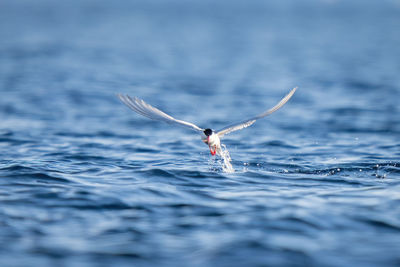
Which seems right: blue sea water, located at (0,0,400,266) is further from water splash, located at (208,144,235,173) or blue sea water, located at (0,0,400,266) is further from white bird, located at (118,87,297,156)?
white bird, located at (118,87,297,156)

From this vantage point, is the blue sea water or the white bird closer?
the blue sea water

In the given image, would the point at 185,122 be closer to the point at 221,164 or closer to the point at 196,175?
the point at 196,175

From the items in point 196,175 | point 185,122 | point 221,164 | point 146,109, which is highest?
point 146,109

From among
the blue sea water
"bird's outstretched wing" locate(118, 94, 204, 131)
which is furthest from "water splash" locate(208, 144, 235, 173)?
"bird's outstretched wing" locate(118, 94, 204, 131)

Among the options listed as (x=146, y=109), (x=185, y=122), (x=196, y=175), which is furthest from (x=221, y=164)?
(x=146, y=109)

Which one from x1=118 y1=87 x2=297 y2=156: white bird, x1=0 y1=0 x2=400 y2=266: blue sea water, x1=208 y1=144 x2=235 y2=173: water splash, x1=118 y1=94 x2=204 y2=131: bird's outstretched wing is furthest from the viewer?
x1=208 y1=144 x2=235 y2=173: water splash

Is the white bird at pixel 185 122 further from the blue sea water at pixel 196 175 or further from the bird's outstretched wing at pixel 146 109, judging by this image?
the blue sea water at pixel 196 175

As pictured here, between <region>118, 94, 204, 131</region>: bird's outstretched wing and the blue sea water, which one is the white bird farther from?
the blue sea water

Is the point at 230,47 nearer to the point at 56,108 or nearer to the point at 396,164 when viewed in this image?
the point at 56,108

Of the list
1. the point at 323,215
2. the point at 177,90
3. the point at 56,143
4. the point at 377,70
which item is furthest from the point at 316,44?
the point at 323,215

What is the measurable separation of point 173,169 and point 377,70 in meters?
27.0

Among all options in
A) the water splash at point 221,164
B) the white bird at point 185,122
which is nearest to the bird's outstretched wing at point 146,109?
the white bird at point 185,122

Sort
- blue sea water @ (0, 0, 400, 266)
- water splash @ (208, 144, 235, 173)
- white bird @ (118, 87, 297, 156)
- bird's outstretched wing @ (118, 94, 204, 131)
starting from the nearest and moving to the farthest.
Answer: blue sea water @ (0, 0, 400, 266) → white bird @ (118, 87, 297, 156) → bird's outstretched wing @ (118, 94, 204, 131) → water splash @ (208, 144, 235, 173)

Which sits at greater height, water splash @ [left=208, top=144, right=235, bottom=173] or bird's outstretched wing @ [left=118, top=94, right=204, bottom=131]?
bird's outstretched wing @ [left=118, top=94, right=204, bottom=131]
